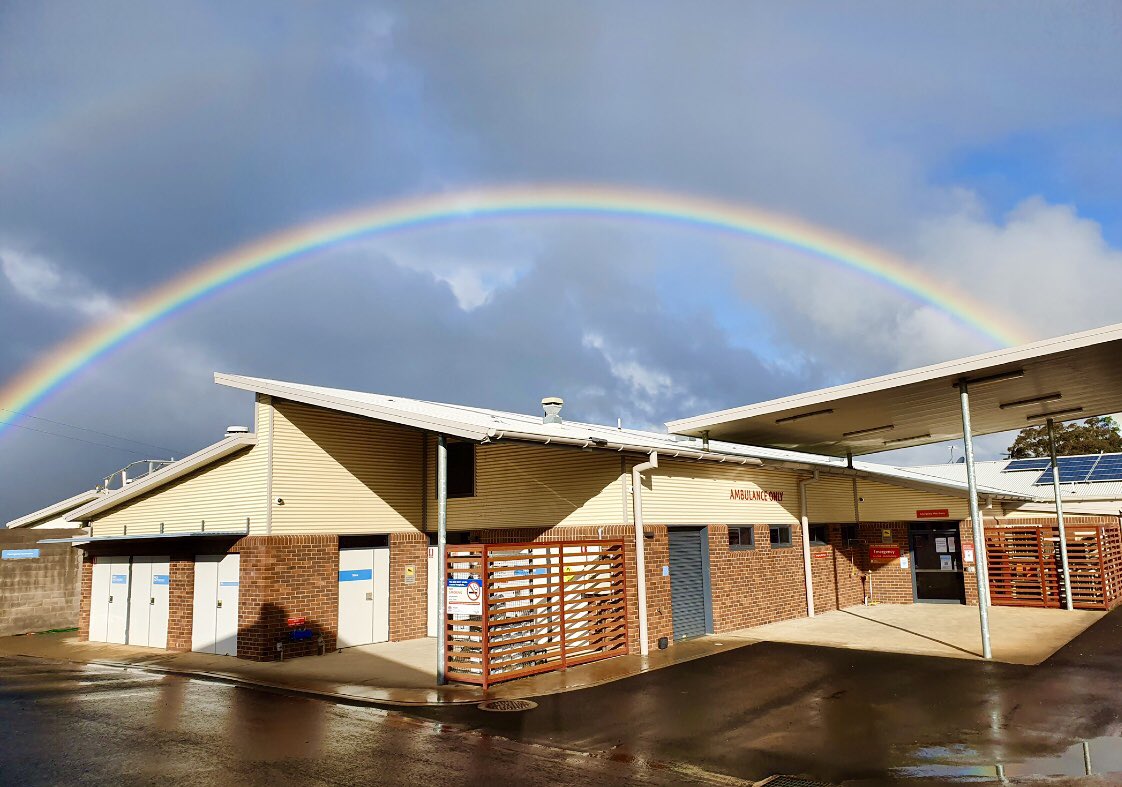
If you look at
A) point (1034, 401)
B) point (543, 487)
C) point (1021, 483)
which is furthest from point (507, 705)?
point (1021, 483)

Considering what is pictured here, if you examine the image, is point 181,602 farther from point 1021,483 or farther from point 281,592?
point 1021,483

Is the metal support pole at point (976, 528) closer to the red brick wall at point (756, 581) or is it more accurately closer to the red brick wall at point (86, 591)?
the red brick wall at point (756, 581)

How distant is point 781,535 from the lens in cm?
2038

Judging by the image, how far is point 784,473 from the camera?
67.8 ft

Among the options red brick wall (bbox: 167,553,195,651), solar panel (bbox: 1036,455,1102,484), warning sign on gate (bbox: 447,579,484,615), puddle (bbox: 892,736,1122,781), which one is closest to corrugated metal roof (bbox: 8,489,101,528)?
red brick wall (bbox: 167,553,195,651)

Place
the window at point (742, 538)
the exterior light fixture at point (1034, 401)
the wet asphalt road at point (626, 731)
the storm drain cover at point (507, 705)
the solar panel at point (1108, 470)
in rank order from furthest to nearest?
the solar panel at point (1108, 470) < the window at point (742, 538) < the exterior light fixture at point (1034, 401) < the storm drain cover at point (507, 705) < the wet asphalt road at point (626, 731)

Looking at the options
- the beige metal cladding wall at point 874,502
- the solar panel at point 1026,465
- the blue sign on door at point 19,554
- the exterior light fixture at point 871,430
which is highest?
the solar panel at point 1026,465

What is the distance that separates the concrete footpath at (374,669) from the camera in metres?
11.8

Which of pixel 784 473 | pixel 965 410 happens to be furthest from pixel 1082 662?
pixel 784 473

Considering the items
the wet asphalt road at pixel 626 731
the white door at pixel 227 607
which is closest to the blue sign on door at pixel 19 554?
the white door at pixel 227 607

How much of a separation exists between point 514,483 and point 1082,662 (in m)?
10.7

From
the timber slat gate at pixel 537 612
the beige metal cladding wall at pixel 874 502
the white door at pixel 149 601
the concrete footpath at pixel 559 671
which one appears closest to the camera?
the concrete footpath at pixel 559 671

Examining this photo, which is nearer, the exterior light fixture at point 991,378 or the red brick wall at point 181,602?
the exterior light fixture at point 991,378

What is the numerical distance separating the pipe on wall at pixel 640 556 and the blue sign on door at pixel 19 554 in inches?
710
